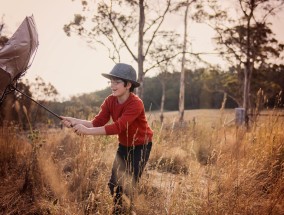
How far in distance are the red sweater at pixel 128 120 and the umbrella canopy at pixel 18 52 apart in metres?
0.87

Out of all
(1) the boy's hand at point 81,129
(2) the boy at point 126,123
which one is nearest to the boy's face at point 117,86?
(2) the boy at point 126,123

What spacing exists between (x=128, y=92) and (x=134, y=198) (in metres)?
1.05

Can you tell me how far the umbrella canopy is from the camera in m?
2.33

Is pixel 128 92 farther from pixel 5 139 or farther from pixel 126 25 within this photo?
pixel 126 25

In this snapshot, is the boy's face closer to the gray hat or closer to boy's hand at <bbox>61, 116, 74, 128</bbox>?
the gray hat

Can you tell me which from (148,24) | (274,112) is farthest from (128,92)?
(148,24)

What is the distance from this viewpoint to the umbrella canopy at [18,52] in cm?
233

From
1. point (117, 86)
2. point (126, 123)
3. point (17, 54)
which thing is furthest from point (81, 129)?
point (17, 54)

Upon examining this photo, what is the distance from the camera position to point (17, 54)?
2.40 metres

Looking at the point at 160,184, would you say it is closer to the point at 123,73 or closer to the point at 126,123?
the point at 126,123

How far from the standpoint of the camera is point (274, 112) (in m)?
4.48

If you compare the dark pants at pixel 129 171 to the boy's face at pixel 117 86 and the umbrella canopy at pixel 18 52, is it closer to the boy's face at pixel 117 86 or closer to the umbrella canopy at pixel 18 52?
the boy's face at pixel 117 86

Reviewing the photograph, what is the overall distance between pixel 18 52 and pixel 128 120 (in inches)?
42.8

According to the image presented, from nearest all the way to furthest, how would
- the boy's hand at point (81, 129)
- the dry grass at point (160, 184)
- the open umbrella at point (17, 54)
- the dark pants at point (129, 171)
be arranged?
the open umbrella at point (17, 54) → the boy's hand at point (81, 129) → the dry grass at point (160, 184) → the dark pants at point (129, 171)
